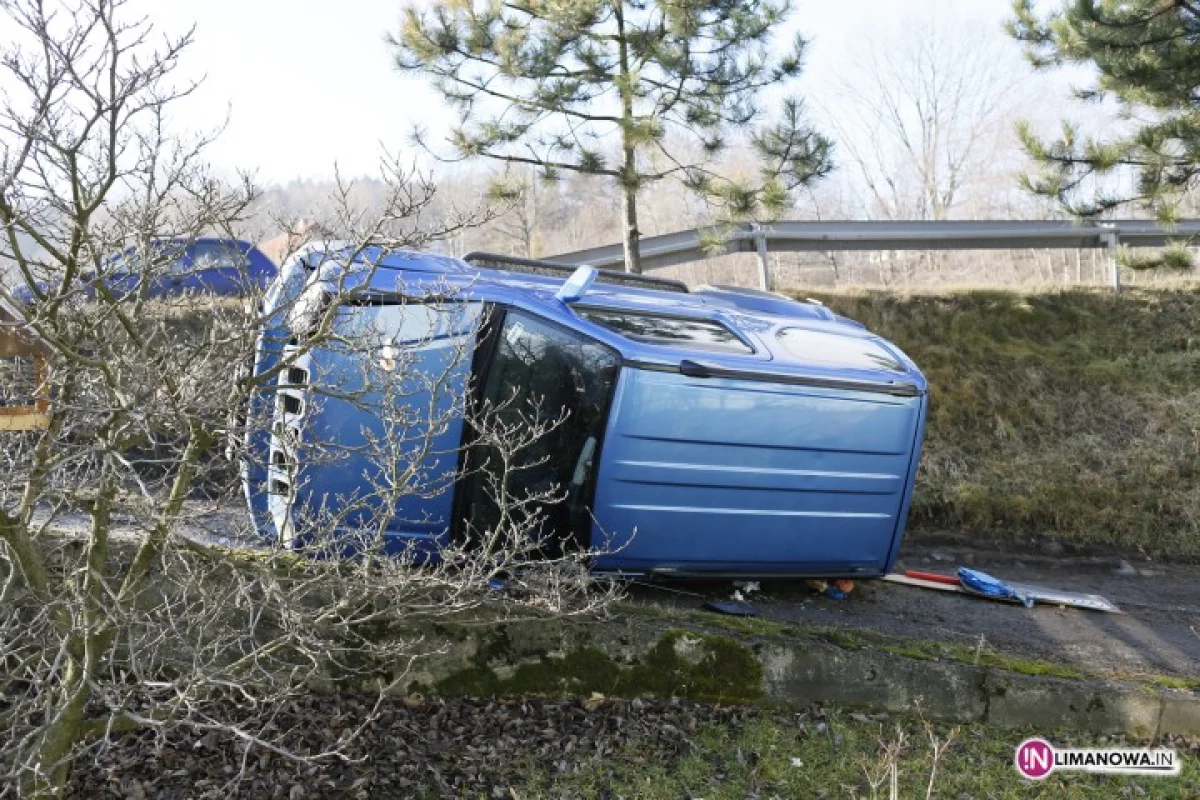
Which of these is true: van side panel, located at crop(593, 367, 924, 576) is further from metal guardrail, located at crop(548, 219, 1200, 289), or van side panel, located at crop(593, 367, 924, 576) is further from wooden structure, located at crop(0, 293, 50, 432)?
metal guardrail, located at crop(548, 219, 1200, 289)

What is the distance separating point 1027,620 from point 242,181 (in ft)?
17.4

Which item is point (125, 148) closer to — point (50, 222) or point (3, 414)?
point (50, 222)

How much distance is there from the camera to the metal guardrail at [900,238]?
37.8ft

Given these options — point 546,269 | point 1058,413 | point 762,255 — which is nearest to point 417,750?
point 546,269

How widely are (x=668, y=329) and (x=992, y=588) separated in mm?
2997

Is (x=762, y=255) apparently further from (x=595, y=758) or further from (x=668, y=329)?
(x=595, y=758)

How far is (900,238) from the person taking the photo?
39.3 ft

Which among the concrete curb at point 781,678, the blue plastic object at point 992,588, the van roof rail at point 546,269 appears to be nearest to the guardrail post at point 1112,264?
the blue plastic object at point 992,588

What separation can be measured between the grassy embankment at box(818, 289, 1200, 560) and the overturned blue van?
121 inches

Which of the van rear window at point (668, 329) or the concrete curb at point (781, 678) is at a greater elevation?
the van rear window at point (668, 329)

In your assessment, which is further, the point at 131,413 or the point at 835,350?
the point at 835,350

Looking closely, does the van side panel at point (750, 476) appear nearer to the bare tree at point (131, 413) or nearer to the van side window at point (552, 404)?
the van side window at point (552, 404)

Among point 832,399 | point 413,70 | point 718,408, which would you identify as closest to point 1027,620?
point 832,399

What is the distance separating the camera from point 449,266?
5797mm
